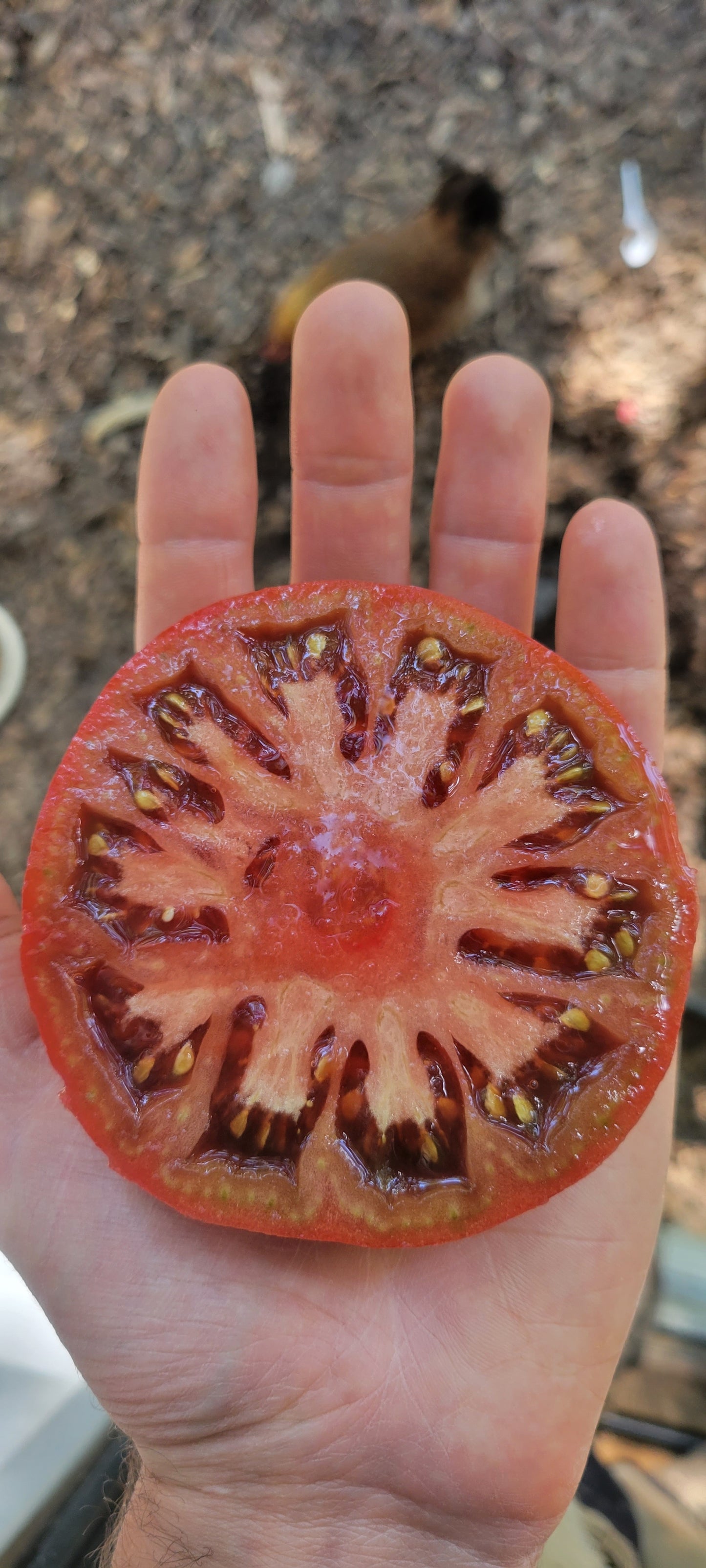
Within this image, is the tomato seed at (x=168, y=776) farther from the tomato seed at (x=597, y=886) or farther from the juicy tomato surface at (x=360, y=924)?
the tomato seed at (x=597, y=886)

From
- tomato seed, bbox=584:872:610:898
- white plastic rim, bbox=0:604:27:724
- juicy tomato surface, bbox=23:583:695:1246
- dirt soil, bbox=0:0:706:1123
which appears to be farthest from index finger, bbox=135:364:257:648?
tomato seed, bbox=584:872:610:898

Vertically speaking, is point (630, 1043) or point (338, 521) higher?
point (338, 521)

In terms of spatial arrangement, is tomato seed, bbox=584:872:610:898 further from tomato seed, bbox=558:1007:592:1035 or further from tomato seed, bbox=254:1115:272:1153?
tomato seed, bbox=254:1115:272:1153

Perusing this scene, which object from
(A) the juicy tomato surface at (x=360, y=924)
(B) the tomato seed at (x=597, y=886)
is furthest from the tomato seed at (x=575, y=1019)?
(B) the tomato seed at (x=597, y=886)

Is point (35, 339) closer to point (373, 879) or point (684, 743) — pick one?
point (373, 879)

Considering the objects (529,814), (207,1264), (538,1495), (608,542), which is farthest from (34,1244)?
(608,542)

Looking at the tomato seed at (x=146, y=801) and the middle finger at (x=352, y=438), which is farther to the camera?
the middle finger at (x=352, y=438)

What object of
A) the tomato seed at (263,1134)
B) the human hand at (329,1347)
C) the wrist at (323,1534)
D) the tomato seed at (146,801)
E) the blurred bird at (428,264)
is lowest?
the wrist at (323,1534)

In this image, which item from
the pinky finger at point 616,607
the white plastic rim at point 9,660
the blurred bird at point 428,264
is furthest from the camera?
Answer: the white plastic rim at point 9,660
